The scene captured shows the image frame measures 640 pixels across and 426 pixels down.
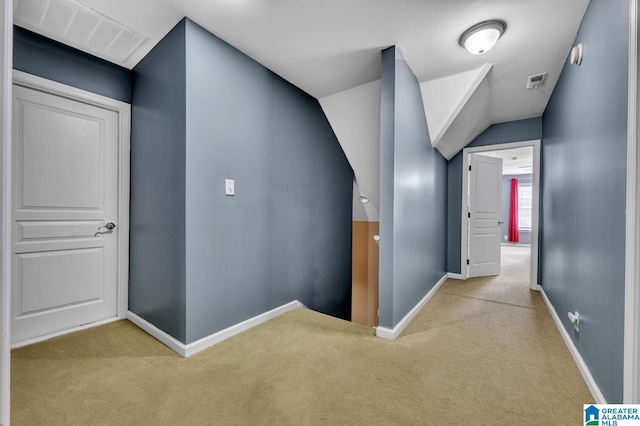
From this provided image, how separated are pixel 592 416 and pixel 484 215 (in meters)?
3.59

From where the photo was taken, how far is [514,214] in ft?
29.8

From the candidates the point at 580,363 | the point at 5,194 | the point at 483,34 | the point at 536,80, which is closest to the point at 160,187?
the point at 5,194

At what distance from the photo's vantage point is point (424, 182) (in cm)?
311

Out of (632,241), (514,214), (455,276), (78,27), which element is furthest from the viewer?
(514,214)

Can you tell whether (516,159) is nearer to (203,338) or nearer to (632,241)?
(632,241)

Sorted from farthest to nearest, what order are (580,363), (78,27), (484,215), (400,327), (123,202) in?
(484,215) → (123,202) → (400,327) → (78,27) → (580,363)

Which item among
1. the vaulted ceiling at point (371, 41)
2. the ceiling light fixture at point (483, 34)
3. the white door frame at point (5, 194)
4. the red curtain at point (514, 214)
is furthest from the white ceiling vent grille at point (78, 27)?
the red curtain at point (514, 214)

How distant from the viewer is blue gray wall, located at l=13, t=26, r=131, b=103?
6.48ft

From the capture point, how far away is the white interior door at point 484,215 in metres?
4.36

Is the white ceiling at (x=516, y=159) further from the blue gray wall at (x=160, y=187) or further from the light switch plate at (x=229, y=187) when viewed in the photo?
the blue gray wall at (x=160, y=187)

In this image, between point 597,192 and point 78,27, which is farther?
point 78,27

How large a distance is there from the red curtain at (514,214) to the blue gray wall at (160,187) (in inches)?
409

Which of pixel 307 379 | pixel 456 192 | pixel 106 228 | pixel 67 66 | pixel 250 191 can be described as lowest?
pixel 307 379

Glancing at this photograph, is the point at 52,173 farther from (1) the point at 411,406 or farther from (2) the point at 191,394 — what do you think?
(1) the point at 411,406
